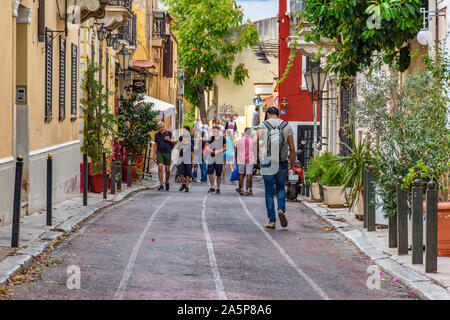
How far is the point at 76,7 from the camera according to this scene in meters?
18.6

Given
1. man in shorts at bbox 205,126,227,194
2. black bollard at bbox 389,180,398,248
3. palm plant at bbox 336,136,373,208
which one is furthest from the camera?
man in shorts at bbox 205,126,227,194

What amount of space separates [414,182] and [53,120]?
10.0 m

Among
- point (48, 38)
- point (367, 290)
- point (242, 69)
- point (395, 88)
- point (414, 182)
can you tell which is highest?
point (242, 69)

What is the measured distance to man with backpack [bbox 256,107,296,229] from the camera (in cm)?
1293

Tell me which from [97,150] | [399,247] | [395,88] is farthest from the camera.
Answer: [97,150]

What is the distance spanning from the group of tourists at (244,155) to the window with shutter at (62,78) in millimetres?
4385

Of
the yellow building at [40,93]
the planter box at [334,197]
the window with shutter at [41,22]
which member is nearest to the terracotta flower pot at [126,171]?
the yellow building at [40,93]

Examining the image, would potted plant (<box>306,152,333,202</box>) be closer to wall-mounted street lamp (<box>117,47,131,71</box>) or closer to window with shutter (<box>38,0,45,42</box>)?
window with shutter (<box>38,0,45,42</box>)

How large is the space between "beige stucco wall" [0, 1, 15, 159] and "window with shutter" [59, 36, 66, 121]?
4.91 metres

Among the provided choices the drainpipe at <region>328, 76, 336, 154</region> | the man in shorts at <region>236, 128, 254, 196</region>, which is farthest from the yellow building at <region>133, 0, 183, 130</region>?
the man in shorts at <region>236, 128, 254, 196</region>

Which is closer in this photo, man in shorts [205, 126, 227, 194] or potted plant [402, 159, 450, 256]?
potted plant [402, 159, 450, 256]

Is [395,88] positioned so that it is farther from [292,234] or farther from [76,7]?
[76,7]
